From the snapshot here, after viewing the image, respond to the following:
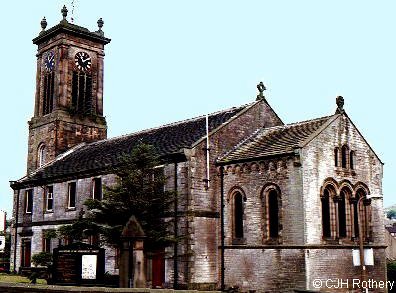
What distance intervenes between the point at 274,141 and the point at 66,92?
22735mm

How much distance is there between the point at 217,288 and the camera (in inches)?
1120

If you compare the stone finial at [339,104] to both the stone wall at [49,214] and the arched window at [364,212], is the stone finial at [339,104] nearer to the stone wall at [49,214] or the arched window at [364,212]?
the arched window at [364,212]

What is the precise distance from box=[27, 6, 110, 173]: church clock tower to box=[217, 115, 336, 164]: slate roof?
18.8 meters

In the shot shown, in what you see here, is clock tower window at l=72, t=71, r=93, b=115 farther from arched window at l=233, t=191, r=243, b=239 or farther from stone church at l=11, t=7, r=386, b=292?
arched window at l=233, t=191, r=243, b=239

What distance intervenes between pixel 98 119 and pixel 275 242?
24.9 m

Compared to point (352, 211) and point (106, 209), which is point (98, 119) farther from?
point (352, 211)

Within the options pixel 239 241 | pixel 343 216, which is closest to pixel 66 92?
pixel 239 241

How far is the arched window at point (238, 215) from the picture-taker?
93.7 feet

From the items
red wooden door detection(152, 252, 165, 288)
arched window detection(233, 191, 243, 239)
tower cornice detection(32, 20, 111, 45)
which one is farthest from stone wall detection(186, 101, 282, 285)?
tower cornice detection(32, 20, 111, 45)

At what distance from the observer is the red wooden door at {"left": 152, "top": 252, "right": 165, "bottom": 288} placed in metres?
29.2

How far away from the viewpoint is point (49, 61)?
152 feet

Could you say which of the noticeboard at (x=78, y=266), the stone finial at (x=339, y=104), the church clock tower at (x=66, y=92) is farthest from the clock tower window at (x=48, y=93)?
the stone finial at (x=339, y=104)

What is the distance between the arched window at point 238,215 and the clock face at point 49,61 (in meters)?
24.7

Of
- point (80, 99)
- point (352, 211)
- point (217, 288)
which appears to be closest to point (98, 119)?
point (80, 99)
